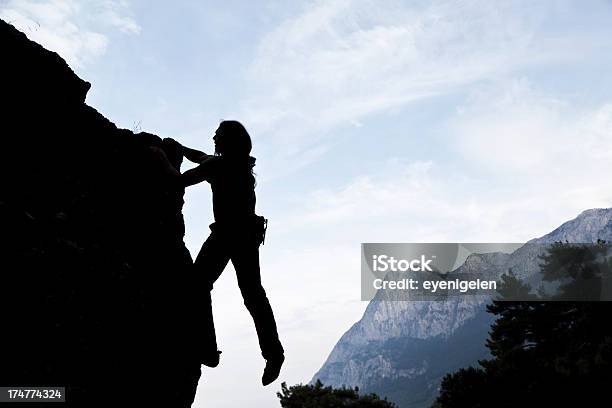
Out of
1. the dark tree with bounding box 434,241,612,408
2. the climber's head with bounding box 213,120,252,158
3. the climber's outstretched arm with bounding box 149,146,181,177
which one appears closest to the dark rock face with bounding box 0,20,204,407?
the climber's outstretched arm with bounding box 149,146,181,177

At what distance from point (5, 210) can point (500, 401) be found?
24332 mm

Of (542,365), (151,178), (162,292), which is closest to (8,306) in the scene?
(162,292)

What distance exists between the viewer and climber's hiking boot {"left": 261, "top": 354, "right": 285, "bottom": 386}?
15.6 feet

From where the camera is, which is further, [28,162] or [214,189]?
[214,189]

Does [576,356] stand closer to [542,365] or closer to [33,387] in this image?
[542,365]

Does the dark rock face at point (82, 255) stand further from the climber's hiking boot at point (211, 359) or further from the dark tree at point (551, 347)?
the dark tree at point (551, 347)

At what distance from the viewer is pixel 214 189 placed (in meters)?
4.52

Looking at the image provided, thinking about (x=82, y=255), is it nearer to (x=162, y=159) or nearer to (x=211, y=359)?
(x=162, y=159)

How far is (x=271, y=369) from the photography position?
15.8 feet

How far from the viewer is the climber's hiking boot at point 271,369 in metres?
4.77

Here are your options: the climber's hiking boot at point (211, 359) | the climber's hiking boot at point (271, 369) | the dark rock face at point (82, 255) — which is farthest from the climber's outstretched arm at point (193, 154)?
the climber's hiking boot at point (271, 369)

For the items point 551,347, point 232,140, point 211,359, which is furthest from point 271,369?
point 551,347

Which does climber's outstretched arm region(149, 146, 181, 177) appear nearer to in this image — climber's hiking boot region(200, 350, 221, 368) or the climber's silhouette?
the climber's silhouette

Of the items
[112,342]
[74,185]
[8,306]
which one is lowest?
[112,342]
